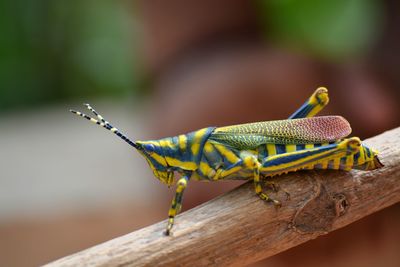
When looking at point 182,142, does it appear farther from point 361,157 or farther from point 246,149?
point 361,157

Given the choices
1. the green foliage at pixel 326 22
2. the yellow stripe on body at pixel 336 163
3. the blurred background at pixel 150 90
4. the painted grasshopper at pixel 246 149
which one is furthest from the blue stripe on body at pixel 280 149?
the green foliage at pixel 326 22

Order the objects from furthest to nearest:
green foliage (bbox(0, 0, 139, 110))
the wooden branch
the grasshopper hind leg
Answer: green foliage (bbox(0, 0, 139, 110)) → the grasshopper hind leg → the wooden branch

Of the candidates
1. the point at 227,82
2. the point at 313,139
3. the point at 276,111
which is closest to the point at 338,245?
the point at 276,111

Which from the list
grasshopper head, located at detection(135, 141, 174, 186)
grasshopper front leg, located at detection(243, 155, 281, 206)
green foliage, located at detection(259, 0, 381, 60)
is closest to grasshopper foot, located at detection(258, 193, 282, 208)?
grasshopper front leg, located at detection(243, 155, 281, 206)

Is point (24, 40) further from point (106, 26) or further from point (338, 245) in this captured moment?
point (338, 245)

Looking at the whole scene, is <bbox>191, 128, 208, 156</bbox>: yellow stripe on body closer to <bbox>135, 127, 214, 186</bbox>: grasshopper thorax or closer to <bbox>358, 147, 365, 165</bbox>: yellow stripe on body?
<bbox>135, 127, 214, 186</bbox>: grasshopper thorax

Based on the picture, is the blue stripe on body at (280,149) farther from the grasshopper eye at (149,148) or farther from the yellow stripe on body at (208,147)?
the grasshopper eye at (149,148)
